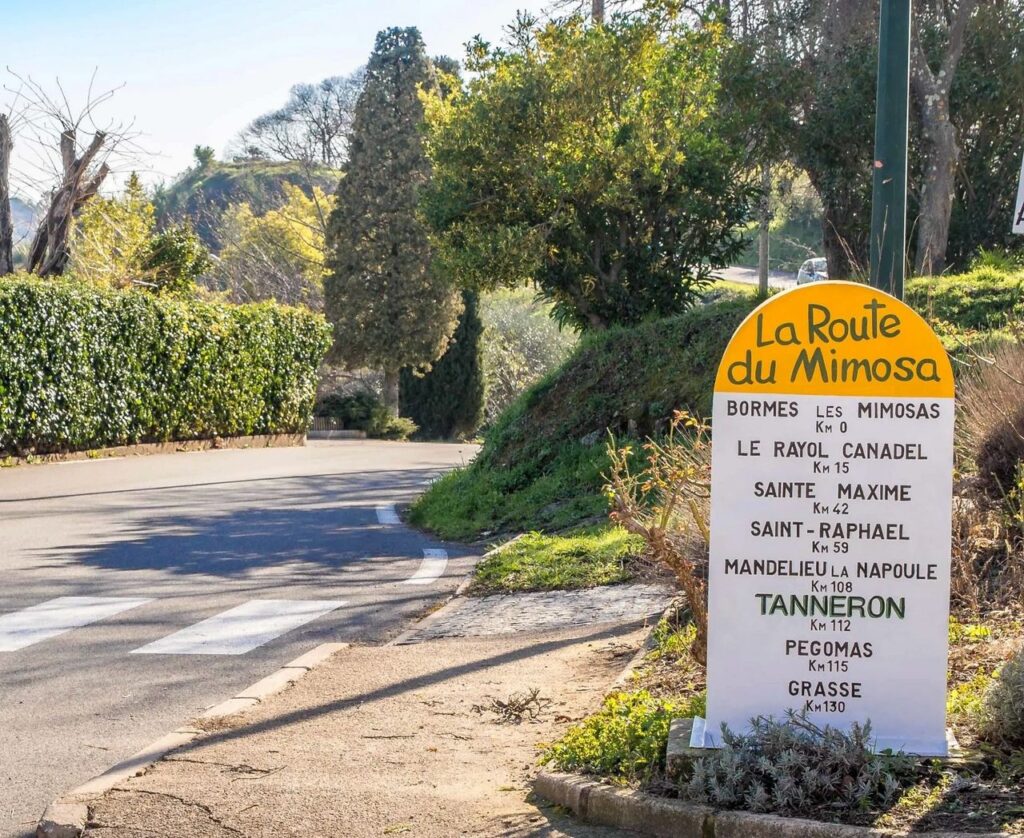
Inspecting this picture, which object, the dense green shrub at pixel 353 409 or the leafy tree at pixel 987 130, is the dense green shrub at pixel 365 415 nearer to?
the dense green shrub at pixel 353 409

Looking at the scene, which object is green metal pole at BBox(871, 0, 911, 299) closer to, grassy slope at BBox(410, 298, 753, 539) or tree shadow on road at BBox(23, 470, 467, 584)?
tree shadow on road at BBox(23, 470, 467, 584)

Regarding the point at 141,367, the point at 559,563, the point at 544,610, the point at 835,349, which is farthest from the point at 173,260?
the point at 835,349

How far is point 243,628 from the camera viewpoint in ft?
30.4

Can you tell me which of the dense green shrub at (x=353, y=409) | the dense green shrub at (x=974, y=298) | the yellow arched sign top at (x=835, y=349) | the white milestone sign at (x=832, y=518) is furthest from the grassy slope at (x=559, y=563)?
the dense green shrub at (x=353, y=409)

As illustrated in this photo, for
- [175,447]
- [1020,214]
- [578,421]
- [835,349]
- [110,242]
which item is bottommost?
[175,447]

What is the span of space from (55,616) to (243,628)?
146 centimetres

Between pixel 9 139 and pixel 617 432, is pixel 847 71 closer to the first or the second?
pixel 617 432

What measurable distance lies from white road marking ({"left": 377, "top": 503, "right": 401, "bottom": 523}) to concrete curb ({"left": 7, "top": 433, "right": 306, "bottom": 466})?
7409 millimetres

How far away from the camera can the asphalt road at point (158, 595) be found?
6.59 metres

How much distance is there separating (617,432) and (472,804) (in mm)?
11304

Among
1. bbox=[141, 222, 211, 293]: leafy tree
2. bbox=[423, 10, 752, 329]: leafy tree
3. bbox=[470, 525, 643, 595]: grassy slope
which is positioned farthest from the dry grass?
bbox=[141, 222, 211, 293]: leafy tree

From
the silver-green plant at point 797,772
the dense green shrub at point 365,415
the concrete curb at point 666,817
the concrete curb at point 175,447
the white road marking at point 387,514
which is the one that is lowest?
the white road marking at point 387,514

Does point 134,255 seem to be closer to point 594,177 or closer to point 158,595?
point 594,177

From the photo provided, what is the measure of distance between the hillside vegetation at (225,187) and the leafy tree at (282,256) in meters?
15.1
